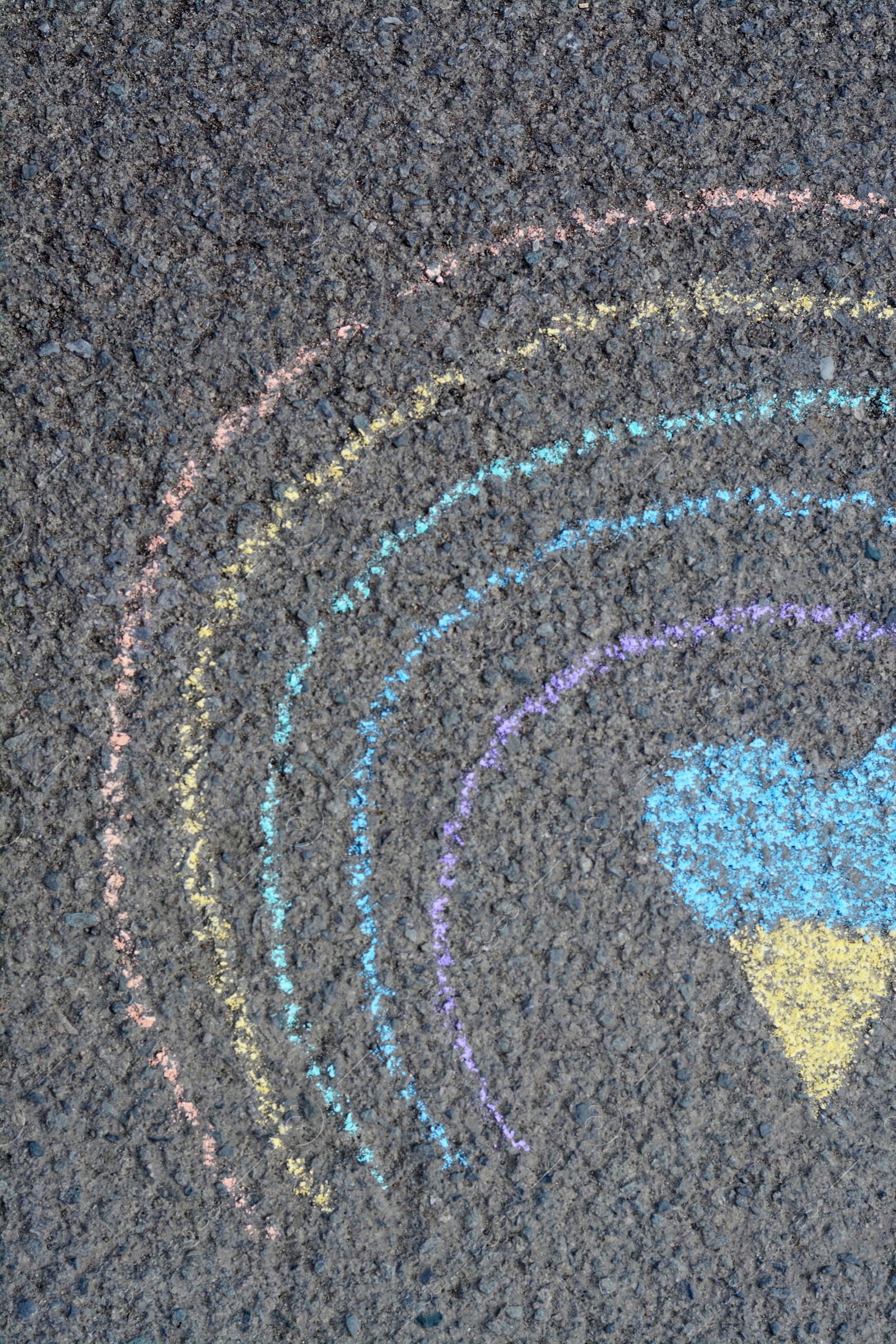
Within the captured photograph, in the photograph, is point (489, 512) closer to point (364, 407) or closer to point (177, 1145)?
point (364, 407)

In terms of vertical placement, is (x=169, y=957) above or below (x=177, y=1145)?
Result: above

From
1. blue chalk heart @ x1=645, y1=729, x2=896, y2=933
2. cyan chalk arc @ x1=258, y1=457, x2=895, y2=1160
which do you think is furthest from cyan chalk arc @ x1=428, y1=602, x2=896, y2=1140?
cyan chalk arc @ x1=258, y1=457, x2=895, y2=1160

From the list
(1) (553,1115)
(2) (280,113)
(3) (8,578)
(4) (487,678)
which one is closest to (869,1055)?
(1) (553,1115)

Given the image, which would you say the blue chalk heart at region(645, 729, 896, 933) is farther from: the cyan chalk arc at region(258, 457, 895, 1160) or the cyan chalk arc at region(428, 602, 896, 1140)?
the cyan chalk arc at region(258, 457, 895, 1160)

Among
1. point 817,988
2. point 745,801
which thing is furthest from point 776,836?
point 817,988

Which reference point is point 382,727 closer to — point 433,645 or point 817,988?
point 433,645
